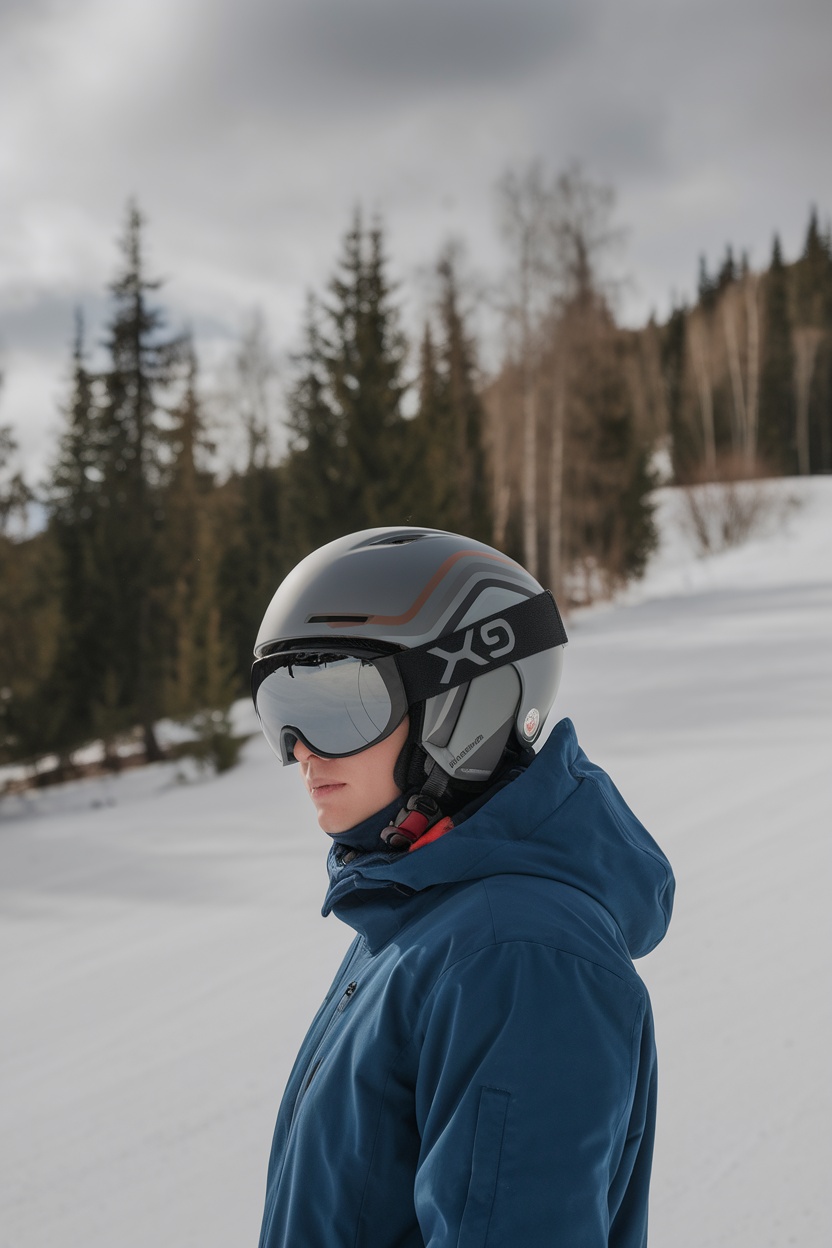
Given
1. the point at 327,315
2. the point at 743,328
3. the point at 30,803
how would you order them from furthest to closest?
the point at 743,328 → the point at 327,315 → the point at 30,803

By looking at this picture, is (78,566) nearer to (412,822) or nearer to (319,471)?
(319,471)

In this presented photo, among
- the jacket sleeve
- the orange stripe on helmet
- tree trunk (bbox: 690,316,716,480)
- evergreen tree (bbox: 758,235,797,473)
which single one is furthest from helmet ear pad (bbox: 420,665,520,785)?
evergreen tree (bbox: 758,235,797,473)

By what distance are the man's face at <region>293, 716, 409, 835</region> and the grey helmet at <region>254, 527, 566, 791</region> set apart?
20mm

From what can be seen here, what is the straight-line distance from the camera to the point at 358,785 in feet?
4.50

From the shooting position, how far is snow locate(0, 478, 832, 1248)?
3.24 metres

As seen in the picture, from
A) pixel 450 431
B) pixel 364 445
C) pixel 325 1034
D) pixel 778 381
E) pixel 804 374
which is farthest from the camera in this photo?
pixel 778 381

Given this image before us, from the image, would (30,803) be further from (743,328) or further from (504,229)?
(743,328)

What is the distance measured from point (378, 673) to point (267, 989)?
417cm

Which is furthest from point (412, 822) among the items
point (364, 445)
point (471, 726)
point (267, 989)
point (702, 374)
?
point (702, 374)

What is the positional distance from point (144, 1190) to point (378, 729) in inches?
117

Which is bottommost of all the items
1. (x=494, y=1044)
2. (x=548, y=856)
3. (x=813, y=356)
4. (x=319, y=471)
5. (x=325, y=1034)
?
(x=325, y=1034)

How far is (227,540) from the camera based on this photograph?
92.8 feet

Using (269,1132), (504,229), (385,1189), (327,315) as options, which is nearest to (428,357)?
(327,315)

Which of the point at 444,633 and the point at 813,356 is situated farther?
the point at 813,356
